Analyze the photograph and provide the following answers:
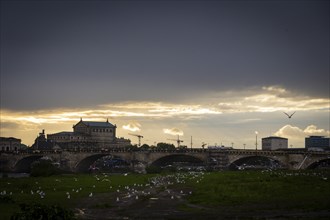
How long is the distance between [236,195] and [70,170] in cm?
13115

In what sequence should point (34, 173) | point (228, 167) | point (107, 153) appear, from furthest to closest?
point (107, 153), point (228, 167), point (34, 173)

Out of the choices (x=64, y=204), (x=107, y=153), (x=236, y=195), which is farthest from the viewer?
(x=107, y=153)

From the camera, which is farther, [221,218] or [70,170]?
[70,170]

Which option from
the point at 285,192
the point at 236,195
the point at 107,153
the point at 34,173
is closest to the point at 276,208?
the point at 236,195

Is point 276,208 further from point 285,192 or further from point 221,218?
point 285,192

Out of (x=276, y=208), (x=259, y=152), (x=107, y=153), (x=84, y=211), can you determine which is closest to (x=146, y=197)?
(x=84, y=211)

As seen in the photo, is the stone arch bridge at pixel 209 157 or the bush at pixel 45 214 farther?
the stone arch bridge at pixel 209 157

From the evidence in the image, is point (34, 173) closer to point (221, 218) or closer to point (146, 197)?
point (146, 197)

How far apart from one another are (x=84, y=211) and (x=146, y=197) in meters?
19.8

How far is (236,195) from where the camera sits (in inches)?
2712

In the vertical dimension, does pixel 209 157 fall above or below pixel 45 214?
above

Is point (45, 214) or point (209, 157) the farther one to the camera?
point (209, 157)

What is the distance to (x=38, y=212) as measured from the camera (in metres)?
29.2

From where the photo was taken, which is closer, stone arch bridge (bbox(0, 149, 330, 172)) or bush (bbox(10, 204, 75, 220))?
bush (bbox(10, 204, 75, 220))
